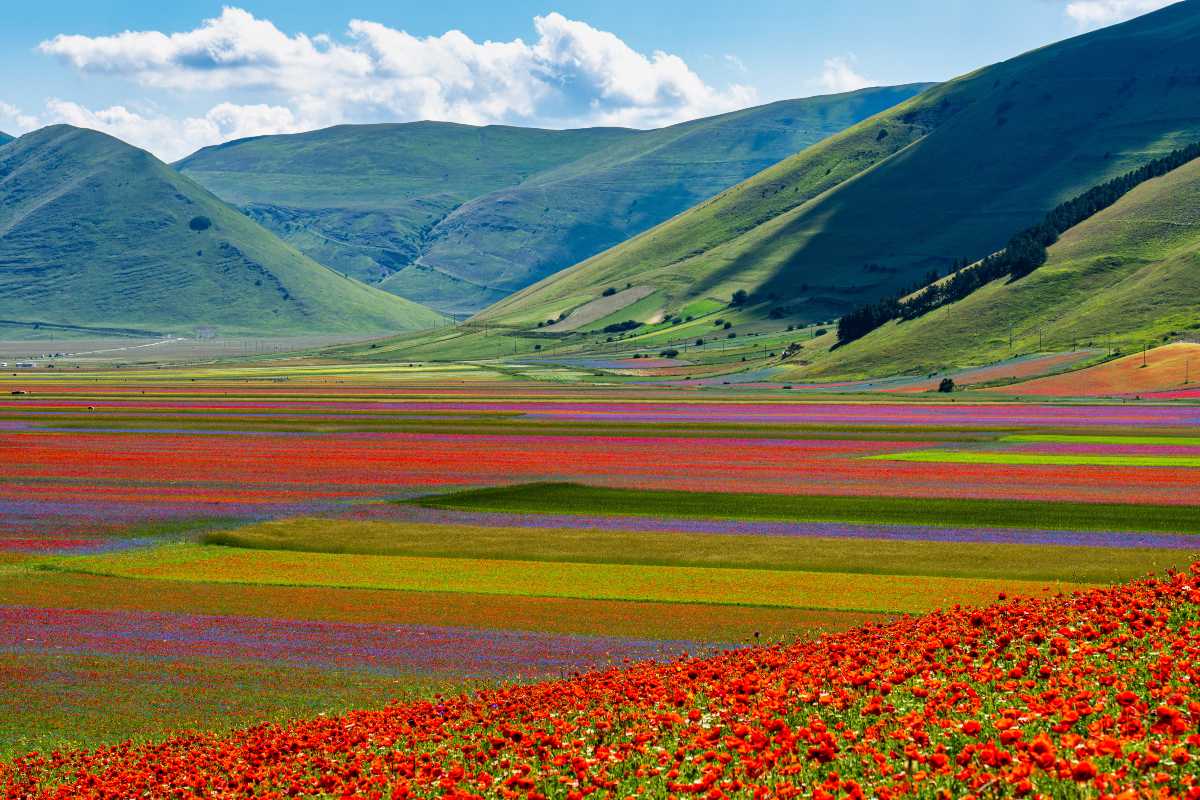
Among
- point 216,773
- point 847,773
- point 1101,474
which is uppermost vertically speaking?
point 847,773

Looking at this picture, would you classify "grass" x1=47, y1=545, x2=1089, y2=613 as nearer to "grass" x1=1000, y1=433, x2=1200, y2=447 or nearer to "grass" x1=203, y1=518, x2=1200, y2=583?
"grass" x1=203, y1=518, x2=1200, y2=583

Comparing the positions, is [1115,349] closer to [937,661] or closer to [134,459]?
[134,459]

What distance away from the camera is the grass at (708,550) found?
43.8 metres

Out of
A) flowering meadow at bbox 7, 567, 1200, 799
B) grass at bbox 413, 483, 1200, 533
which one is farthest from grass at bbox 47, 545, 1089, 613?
grass at bbox 413, 483, 1200, 533

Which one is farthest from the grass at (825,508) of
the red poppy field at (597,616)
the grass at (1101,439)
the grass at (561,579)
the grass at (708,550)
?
the grass at (1101,439)

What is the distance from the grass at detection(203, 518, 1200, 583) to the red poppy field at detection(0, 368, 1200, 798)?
270 mm

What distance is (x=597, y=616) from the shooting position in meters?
37.1

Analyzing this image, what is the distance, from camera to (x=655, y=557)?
48.1m

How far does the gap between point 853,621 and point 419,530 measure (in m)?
25.4

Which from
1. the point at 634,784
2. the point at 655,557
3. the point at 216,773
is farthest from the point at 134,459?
the point at 634,784

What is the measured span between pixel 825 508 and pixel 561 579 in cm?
2150

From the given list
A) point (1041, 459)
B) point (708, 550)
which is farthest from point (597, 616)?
point (1041, 459)

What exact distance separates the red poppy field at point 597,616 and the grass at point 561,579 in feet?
0.72

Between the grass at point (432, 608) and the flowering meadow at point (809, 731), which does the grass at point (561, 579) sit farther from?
the flowering meadow at point (809, 731)
